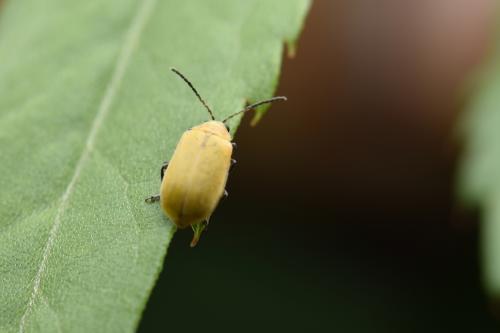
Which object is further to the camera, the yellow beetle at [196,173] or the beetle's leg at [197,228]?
the beetle's leg at [197,228]

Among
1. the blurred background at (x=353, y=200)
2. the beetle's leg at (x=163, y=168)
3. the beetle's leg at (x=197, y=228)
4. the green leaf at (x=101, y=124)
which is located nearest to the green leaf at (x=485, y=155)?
the blurred background at (x=353, y=200)

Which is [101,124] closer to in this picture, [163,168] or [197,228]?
[163,168]

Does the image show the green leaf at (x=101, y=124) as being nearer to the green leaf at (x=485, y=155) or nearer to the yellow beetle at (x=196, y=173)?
the yellow beetle at (x=196, y=173)

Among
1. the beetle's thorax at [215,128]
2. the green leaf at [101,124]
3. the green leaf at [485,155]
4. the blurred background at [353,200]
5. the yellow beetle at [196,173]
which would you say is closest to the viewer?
the green leaf at [101,124]

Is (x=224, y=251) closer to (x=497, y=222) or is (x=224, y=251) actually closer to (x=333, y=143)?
(x=333, y=143)

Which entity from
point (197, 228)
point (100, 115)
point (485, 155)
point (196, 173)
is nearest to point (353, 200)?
point (485, 155)
